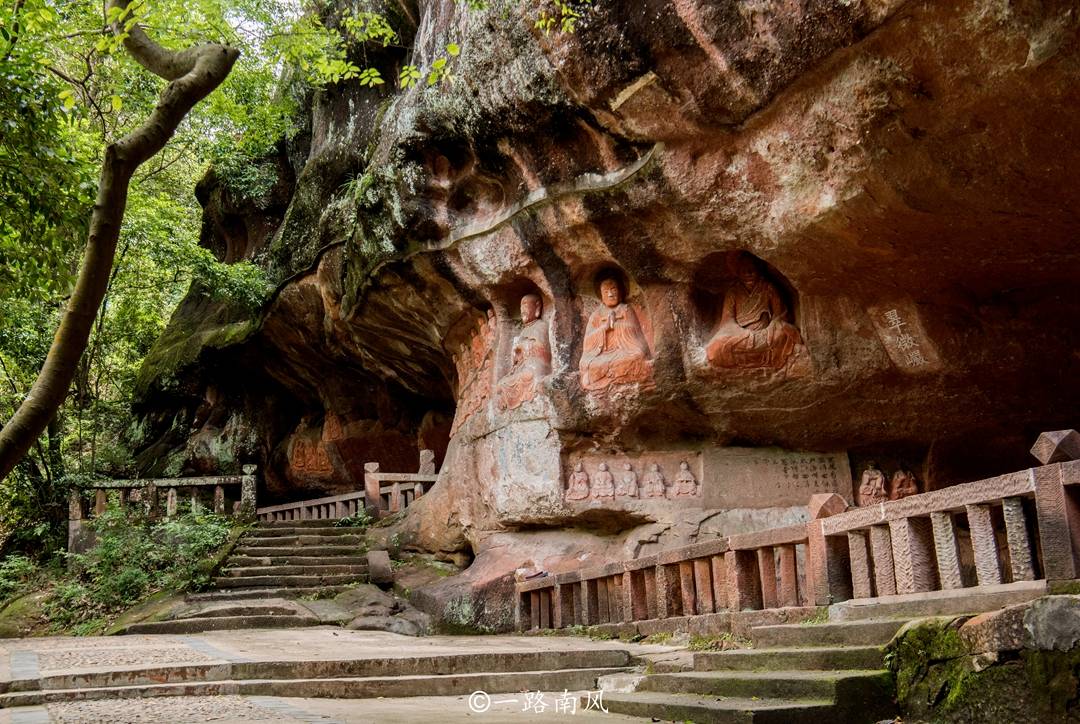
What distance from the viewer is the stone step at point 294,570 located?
14.0m

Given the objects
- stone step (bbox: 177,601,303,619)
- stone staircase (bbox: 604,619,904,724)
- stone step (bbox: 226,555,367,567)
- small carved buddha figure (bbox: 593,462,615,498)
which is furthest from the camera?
stone step (bbox: 226,555,367,567)

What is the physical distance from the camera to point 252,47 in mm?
18125

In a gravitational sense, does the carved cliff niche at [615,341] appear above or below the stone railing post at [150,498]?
above

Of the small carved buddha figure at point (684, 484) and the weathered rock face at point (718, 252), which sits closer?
the weathered rock face at point (718, 252)

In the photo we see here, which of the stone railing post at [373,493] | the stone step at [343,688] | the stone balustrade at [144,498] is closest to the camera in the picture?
the stone step at [343,688]

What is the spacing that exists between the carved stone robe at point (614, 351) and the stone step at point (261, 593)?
5.12 meters

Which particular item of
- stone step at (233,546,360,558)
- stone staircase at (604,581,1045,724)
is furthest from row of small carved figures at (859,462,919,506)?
stone step at (233,546,360,558)

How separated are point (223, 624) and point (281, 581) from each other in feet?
6.99

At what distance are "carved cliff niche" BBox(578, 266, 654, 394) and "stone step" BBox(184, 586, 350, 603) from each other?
5.10 meters

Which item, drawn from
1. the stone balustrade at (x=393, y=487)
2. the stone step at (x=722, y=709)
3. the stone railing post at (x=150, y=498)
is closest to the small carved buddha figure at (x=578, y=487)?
the stone balustrade at (x=393, y=487)

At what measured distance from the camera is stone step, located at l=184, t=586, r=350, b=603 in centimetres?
1289

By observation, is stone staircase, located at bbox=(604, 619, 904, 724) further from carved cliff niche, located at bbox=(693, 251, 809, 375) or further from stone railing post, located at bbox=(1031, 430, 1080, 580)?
carved cliff niche, located at bbox=(693, 251, 809, 375)

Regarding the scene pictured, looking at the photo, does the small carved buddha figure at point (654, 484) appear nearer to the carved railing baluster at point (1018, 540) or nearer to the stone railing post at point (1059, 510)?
the carved railing baluster at point (1018, 540)

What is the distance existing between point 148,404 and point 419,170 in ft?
44.0
